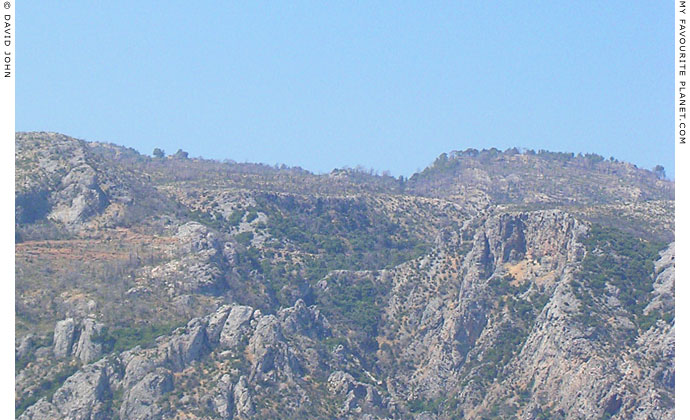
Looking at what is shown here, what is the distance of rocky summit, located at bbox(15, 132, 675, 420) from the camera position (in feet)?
344

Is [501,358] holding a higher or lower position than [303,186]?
lower

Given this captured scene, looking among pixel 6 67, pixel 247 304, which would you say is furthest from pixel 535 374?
pixel 6 67

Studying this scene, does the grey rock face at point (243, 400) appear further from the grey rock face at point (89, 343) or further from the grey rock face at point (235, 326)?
the grey rock face at point (89, 343)

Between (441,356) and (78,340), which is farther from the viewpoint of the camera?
(441,356)

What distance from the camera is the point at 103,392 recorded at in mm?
102062

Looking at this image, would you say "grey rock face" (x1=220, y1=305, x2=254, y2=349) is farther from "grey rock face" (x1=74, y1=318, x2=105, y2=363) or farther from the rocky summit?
"grey rock face" (x1=74, y1=318, x2=105, y2=363)

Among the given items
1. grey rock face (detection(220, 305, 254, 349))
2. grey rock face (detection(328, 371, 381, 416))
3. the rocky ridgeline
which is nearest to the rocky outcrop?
the rocky ridgeline

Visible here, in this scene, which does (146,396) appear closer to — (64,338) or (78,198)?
(64,338)

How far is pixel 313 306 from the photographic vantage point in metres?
129

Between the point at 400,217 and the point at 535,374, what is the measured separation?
178 feet

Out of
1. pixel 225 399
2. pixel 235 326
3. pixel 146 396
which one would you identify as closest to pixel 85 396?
pixel 146 396

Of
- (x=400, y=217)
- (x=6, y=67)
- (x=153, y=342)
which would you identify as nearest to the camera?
(x=6, y=67)

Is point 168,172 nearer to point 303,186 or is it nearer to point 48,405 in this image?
point 303,186

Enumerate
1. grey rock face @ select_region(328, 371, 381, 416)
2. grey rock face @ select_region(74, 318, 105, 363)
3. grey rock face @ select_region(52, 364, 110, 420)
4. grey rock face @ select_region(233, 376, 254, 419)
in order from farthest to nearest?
grey rock face @ select_region(328, 371, 381, 416) → grey rock face @ select_region(74, 318, 105, 363) → grey rock face @ select_region(233, 376, 254, 419) → grey rock face @ select_region(52, 364, 110, 420)
